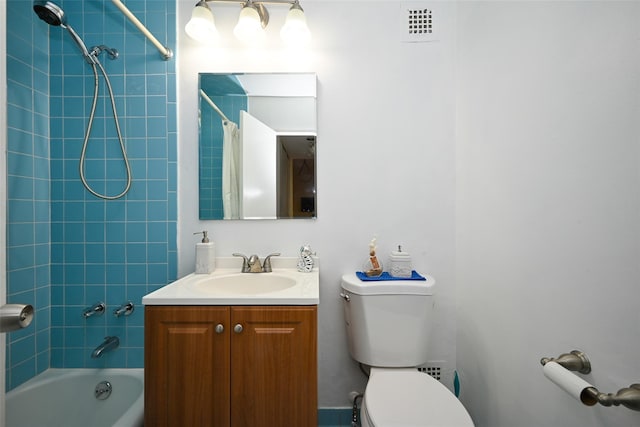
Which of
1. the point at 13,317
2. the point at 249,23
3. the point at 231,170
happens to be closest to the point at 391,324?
the point at 231,170

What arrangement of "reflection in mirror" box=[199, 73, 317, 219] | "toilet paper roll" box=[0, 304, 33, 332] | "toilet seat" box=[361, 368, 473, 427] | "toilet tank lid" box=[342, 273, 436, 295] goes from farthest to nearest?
"reflection in mirror" box=[199, 73, 317, 219], "toilet tank lid" box=[342, 273, 436, 295], "toilet seat" box=[361, 368, 473, 427], "toilet paper roll" box=[0, 304, 33, 332]

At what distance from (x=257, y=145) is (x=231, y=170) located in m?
0.19

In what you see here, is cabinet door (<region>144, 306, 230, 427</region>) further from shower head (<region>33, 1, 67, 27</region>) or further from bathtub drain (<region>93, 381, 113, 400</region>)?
shower head (<region>33, 1, 67, 27</region>)

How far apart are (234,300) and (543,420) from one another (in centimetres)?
111

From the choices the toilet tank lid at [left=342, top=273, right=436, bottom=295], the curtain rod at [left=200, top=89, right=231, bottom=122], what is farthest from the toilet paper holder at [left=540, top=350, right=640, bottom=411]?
the curtain rod at [left=200, top=89, right=231, bottom=122]

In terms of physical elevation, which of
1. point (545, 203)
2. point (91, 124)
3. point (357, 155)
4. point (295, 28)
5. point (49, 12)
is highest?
point (295, 28)

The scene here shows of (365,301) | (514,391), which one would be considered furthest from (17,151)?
(514,391)

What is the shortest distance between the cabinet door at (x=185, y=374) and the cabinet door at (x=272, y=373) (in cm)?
5

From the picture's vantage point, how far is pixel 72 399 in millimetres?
1369

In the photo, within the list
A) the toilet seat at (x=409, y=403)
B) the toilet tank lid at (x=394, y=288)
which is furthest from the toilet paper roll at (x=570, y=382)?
the toilet tank lid at (x=394, y=288)

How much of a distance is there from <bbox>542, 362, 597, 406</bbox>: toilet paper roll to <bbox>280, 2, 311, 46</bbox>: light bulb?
1.56 meters

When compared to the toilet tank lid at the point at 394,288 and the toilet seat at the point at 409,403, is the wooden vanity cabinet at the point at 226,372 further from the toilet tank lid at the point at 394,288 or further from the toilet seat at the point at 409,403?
the toilet tank lid at the point at 394,288

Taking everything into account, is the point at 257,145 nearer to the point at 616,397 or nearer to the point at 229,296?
the point at 229,296

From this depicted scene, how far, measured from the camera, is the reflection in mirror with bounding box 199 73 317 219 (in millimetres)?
1480
